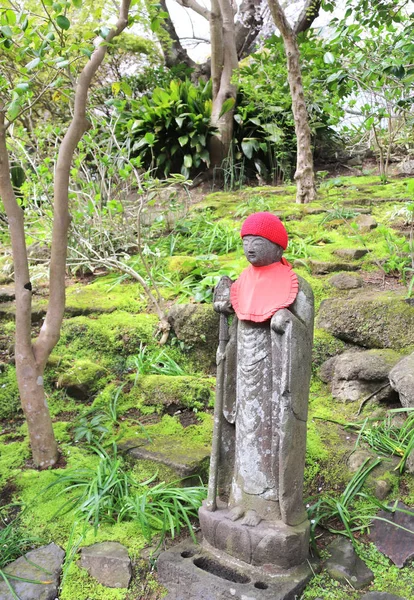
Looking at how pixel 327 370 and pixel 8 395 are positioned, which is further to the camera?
pixel 8 395

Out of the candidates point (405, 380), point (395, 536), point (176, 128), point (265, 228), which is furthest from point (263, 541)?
point (176, 128)

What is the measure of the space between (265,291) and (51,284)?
1.75 meters

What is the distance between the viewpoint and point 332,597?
8.62ft

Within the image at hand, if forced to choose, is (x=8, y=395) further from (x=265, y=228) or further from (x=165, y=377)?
(x=265, y=228)

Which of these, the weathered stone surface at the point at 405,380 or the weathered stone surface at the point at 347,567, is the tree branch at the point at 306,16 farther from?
the weathered stone surface at the point at 347,567

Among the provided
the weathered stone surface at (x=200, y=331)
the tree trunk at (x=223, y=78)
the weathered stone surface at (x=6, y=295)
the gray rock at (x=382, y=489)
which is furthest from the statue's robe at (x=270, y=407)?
the tree trunk at (x=223, y=78)

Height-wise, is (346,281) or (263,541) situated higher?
(346,281)

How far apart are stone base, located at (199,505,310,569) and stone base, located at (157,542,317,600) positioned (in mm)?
39

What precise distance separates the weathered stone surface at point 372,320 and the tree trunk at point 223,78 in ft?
18.1

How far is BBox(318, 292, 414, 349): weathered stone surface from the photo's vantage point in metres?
4.30

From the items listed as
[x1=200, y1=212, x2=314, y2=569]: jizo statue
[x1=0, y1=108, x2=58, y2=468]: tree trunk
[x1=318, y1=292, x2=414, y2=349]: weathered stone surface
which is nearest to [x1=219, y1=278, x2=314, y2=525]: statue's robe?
[x1=200, y1=212, x2=314, y2=569]: jizo statue

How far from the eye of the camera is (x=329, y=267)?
217 inches

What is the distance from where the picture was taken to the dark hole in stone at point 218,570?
2723mm

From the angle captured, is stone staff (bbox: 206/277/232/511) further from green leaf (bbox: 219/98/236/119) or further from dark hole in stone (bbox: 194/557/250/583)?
green leaf (bbox: 219/98/236/119)
